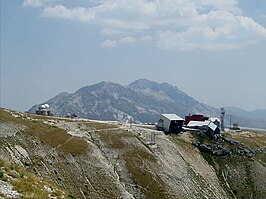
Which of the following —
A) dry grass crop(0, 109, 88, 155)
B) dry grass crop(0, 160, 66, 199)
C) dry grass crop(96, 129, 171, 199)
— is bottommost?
dry grass crop(96, 129, 171, 199)

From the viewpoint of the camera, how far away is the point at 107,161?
281ft

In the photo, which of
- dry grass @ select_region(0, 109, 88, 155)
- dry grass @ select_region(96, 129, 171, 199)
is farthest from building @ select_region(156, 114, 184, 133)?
dry grass @ select_region(0, 109, 88, 155)

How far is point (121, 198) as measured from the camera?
7144 cm

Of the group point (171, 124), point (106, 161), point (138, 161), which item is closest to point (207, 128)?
point (171, 124)

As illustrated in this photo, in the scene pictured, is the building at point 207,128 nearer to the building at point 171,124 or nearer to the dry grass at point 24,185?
the building at point 171,124

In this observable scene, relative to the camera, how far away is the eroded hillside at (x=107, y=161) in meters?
73.0

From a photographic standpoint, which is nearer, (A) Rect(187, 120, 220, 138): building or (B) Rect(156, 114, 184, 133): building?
(B) Rect(156, 114, 184, 133): building

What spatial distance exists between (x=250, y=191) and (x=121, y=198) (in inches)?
1778

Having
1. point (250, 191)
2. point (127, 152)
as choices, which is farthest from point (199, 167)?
point (127, 152)

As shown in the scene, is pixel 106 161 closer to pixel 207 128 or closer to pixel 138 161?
pixel 138 161

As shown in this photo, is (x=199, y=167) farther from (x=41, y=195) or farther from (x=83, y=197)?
(x=41, y=195)

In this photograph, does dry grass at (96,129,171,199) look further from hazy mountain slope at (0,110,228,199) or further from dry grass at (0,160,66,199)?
dry grass at (0,160,66,199)

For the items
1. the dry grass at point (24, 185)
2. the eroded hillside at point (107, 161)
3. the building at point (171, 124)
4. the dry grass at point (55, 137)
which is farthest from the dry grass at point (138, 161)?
the dry grass at point (24, 185)

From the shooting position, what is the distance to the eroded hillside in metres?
73.0
